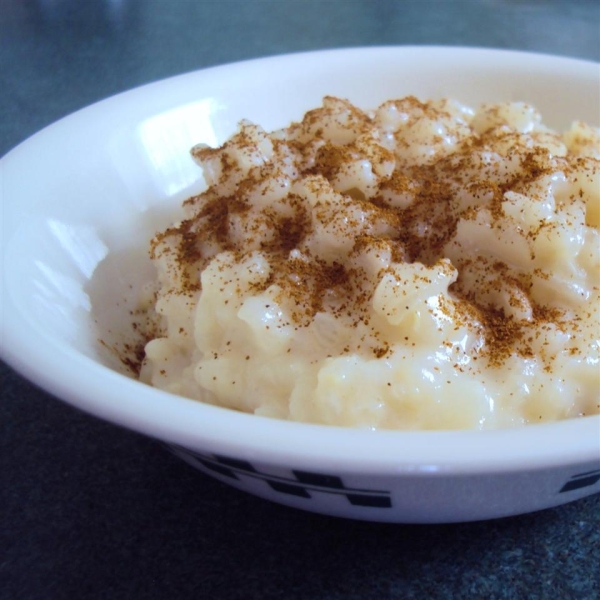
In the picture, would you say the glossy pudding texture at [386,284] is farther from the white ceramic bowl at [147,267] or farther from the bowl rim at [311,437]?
the bowl rim at [311,437]

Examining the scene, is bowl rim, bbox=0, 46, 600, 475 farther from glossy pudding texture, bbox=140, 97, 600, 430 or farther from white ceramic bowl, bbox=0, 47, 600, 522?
glossy pudding texture, bbox=140, 97, 600, 430

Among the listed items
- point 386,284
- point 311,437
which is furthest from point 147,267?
point 311,437

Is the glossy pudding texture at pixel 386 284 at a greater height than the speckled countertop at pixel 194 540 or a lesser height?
greater

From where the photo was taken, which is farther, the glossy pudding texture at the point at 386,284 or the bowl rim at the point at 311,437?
the glossy pudding texture at the point at 386,284

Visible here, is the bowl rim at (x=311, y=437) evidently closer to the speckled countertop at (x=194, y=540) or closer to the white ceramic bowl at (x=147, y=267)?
the white ceramic bowl at (x=147, y=267)

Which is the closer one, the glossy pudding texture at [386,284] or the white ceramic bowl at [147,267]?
the white ceramic bowl at [147,267]

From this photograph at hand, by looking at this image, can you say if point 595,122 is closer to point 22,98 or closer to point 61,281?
point 61,281

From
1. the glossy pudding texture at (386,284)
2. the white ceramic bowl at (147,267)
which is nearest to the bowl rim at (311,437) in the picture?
the white ceramic bowl at (147,267)
